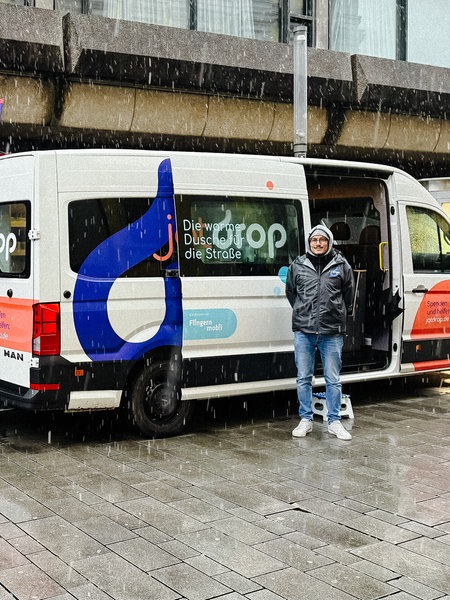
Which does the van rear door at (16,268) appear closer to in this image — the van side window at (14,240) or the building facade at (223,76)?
the van side window at (14,240)

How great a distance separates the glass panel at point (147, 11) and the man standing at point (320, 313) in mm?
7223

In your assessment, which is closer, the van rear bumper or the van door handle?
the van rear bumper

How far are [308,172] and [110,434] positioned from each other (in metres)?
3.10

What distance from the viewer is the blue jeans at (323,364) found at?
759cm

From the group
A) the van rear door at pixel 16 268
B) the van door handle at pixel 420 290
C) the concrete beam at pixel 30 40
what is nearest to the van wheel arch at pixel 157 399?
the van rear door at pixel 16 268

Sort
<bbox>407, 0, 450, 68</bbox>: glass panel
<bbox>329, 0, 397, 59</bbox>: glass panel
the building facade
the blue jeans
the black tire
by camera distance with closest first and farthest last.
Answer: the black tire < the blue jeans < the building facade < <bbox>329, 0, 397, 59</bbox>: glass panel < <bbox>407, 0, 450, 68</bbox>: glass panel

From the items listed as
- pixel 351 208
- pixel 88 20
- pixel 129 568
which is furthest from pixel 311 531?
pixel 88 20

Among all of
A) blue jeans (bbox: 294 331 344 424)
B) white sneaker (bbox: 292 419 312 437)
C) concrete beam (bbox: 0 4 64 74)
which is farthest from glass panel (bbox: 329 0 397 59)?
white sneaker (bbox: 292 419 312 437)

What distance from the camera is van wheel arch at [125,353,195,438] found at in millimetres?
7324

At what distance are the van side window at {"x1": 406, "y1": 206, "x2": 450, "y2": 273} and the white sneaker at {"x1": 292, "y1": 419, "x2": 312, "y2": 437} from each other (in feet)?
7.90

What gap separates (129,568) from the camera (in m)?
4.48

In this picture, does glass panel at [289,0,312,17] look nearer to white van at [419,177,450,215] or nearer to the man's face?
white van at [419,177,450,215]

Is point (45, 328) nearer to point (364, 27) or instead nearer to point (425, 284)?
point (425, 284)

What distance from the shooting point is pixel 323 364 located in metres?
7.73
